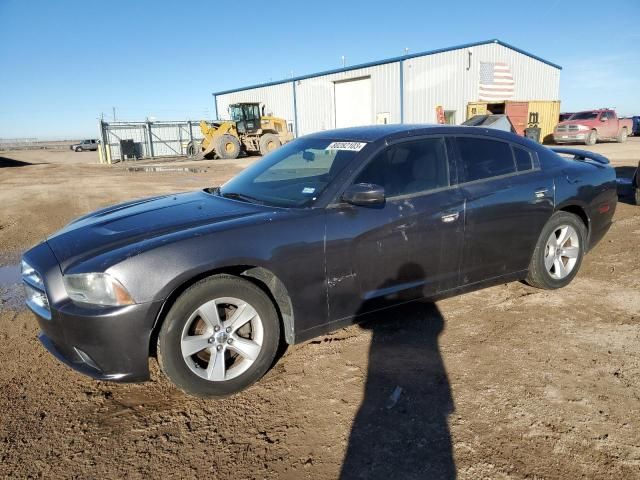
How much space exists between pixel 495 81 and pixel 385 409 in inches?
1223

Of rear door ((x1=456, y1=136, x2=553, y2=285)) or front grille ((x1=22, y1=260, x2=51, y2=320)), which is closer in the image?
front grille ((x1=22, y1=260, x2=51, y2=320))

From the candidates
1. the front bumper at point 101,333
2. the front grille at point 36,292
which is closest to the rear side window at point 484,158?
the front bumper at point 101,333

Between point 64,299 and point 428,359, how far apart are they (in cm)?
231

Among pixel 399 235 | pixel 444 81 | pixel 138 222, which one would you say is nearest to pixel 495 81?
pixel 444 81

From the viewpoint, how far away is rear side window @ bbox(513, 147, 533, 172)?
4.10m

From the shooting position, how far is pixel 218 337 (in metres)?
2.78

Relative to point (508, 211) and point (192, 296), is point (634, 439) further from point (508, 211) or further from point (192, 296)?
point (192, 296)

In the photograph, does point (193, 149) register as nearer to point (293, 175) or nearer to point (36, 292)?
point (293, 175)

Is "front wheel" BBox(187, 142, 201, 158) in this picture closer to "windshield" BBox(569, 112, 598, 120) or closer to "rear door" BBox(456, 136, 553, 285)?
"windshield" BBox(569, 112, 598, 120)

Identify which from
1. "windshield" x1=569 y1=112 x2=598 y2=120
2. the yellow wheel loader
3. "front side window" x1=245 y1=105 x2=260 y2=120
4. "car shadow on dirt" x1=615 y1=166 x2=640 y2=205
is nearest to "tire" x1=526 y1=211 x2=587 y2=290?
"car shadow on dirt" x1=615 y1=166 x2=640 y2=205

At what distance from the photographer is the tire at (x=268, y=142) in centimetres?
2695

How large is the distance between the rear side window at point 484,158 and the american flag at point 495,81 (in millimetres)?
27853

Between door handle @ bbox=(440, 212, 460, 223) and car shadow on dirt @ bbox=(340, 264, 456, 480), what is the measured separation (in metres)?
0.43

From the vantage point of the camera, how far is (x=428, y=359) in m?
3.21
